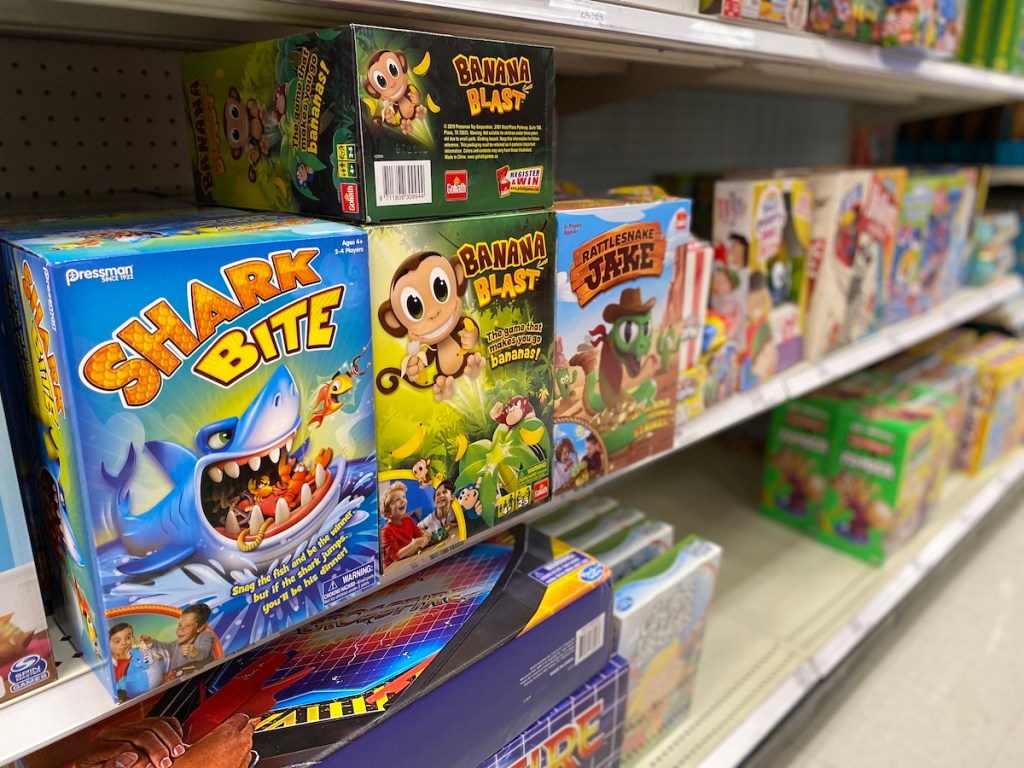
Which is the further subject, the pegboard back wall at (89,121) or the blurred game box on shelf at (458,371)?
the pegboard back wall at (89,121)

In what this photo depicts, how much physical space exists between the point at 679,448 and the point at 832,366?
0.55 m

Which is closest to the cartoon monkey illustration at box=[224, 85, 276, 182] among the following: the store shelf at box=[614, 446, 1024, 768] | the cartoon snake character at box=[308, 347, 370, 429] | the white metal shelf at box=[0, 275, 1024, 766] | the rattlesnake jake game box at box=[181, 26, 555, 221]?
the rattlesnake jake game box at box=[181, 26, 555, 221]

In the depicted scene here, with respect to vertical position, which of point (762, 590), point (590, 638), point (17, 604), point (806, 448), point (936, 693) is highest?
point (17, 604)

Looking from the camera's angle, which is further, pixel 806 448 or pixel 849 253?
pixel 806 448

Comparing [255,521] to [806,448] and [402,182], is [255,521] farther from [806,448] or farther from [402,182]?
[806,448]

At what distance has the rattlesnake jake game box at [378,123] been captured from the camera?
655mm

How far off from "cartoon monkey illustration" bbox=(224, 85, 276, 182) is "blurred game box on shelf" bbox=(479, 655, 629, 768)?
2.47 feet

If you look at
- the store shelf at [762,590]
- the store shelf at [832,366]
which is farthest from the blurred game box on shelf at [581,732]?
the store shelf at [832,366]

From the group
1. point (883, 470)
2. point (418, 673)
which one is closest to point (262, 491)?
point (418, 673)

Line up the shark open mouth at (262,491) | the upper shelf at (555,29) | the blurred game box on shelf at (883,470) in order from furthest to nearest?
the blurred game box on shelf at (883,470)
the upper shelf at (555,29)
the shark open mouth at (262,491)

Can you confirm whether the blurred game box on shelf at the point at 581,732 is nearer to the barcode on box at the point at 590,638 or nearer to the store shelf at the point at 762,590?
the barcode on box at the point at 590,638

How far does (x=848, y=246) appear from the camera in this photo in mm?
1482

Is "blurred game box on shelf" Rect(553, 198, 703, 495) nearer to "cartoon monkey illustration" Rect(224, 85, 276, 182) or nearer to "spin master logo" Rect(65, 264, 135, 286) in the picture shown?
"cartoon monkey illustration" Rect(224, 85, 276, 182)

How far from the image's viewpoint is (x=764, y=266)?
130 cm
